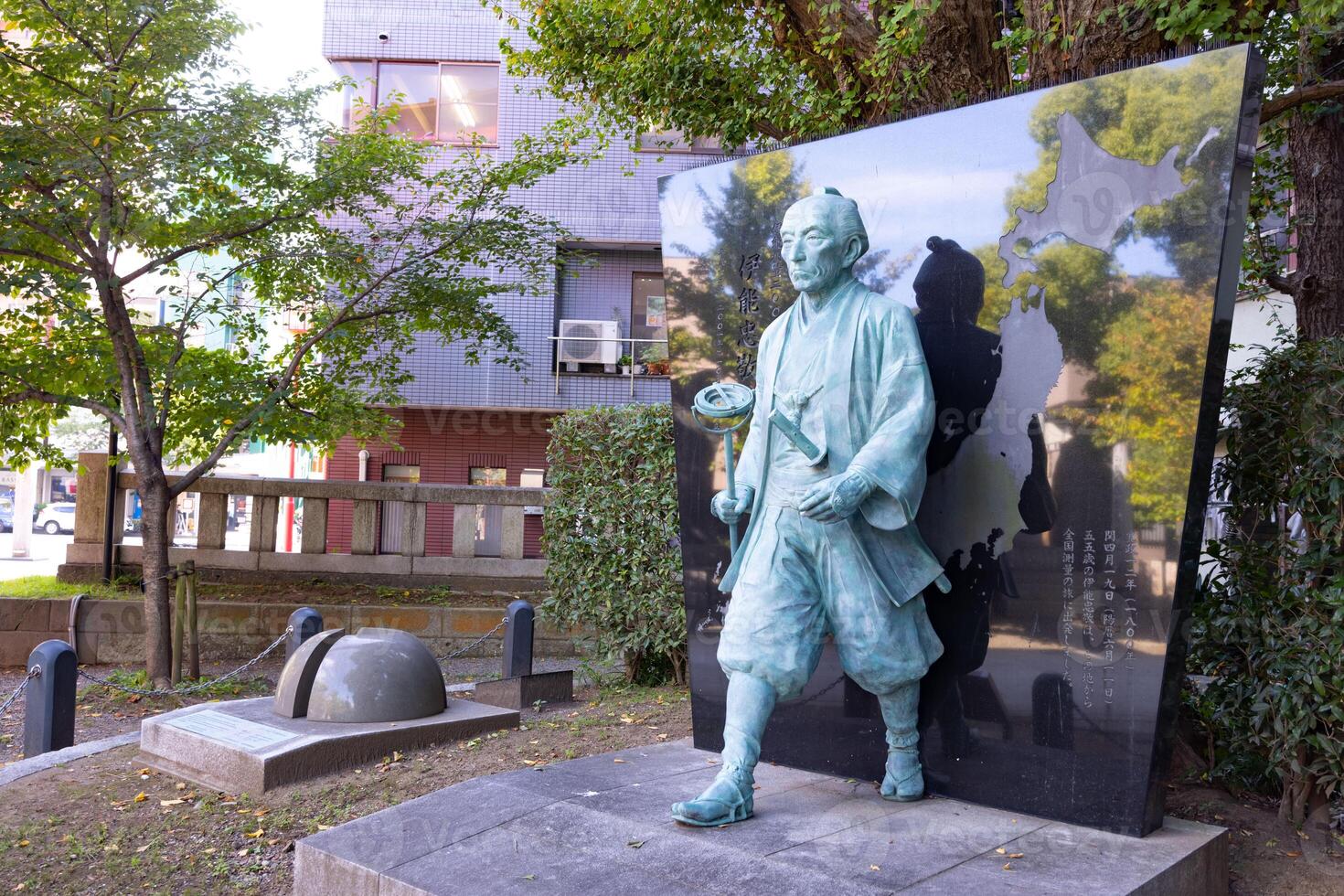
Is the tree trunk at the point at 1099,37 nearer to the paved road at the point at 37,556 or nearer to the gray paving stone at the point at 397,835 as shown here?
the gray paving stone at the point at 397,835

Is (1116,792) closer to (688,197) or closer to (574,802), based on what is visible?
(574,802)

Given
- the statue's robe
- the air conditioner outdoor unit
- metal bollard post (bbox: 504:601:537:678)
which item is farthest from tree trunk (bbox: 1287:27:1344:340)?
the air conditioner outdoor unit

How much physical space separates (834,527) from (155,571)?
7370 millimetres

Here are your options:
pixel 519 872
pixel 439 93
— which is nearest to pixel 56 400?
pixel 519 872

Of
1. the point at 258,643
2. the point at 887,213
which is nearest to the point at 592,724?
the point at 887,213

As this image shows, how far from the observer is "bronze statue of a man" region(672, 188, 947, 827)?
13.3 ft

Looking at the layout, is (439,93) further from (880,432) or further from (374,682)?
(880,432)

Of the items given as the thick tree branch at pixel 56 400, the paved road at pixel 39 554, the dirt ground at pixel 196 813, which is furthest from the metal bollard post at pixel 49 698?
the paved road at pixel 39 554

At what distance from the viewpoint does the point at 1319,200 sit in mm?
6363

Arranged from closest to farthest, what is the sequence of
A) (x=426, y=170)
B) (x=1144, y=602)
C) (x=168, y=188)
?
1. (x=1144, y=602)
2. (x=168, y=188)
3. (x=426, y=170)

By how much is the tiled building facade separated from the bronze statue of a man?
1359cm

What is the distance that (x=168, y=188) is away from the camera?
895 centimetres

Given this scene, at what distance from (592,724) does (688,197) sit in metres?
3.35

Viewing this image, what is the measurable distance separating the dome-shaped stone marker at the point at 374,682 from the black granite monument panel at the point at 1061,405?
2.45 metres
